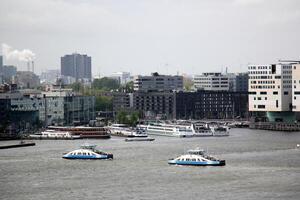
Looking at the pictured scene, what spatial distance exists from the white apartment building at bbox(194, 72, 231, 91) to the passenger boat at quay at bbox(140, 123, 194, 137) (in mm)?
23747

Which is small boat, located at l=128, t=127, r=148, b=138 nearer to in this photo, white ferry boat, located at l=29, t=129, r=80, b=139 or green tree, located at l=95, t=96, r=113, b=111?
white ferry boat, located at l=29, t=129, r=80, b=139

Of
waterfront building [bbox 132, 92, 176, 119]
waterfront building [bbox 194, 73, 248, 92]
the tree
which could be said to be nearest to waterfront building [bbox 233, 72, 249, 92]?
waterfront building [bbox 194, 73, 248, 92]

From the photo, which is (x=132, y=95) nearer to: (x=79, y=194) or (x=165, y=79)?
(x=165, y=79)

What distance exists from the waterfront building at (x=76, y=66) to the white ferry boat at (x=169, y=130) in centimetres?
7367

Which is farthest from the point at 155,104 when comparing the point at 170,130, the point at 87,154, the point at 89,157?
the point at 89,157

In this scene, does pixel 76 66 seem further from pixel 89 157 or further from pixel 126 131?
pixel 89 157

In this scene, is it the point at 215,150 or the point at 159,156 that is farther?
the point at 215,150

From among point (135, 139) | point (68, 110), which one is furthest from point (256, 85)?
point (135, 139)

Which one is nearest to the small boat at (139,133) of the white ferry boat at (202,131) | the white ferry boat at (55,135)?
the white ferry boat at (202,131)

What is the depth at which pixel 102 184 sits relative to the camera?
84.1 ft

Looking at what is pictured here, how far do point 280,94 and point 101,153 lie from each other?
22663 millimetres

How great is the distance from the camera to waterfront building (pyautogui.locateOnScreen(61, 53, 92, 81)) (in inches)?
4823

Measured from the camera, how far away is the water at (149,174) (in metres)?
24.0

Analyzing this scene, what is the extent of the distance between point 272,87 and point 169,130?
351 inches
